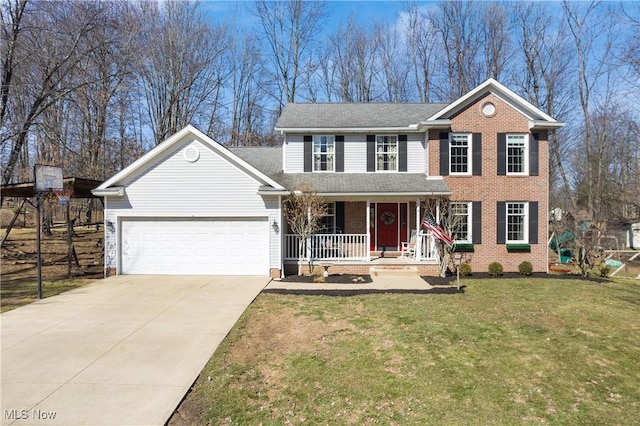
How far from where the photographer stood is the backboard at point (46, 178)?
394 inches

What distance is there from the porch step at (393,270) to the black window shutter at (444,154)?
4182 millimetres

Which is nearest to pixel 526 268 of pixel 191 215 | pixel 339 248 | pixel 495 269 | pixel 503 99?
pixel 495 269

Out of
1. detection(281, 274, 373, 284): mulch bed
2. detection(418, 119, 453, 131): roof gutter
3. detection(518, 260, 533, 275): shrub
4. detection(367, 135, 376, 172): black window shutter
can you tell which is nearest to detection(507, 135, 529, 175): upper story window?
detection(418, 119, 453, 131): roof gutter

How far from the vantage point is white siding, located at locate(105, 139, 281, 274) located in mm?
12703

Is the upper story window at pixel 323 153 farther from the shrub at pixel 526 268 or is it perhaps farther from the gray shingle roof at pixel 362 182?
the shrub at pixel 526 268

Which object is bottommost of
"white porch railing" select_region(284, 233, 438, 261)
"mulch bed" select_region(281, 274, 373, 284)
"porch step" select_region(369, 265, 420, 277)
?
"mulch bed" select_region(281, 274, 373, 284)

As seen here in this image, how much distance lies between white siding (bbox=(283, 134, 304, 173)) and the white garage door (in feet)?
11.2

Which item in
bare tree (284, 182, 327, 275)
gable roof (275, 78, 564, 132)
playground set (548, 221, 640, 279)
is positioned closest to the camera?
bare tree (284, 182, 327, 275)

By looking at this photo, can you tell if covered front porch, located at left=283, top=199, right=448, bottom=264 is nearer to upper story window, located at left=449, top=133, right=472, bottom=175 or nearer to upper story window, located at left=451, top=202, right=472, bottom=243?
upper story window, located at left=451, top=202, right=472, bottom=243

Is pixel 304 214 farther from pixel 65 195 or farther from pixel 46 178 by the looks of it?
pixel 65 195

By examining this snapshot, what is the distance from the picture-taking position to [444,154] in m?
14.3

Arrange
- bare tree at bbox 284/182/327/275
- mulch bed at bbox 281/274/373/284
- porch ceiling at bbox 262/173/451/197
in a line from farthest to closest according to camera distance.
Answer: porch ceiling at bbox 262/173/451/197
bare tree at bbox 284/182/327/275
mulch bed at bbox 281/274/373/284

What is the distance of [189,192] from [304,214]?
14.1 ft

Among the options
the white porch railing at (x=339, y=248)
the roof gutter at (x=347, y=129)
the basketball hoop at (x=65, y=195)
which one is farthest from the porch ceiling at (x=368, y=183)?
the basketball hoop at (x=65, y=195)
